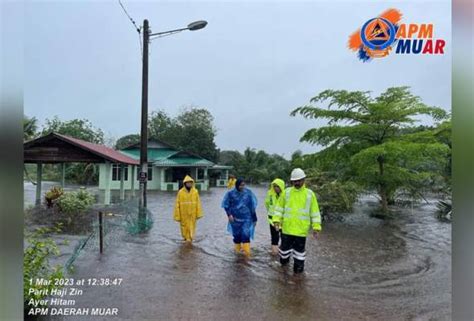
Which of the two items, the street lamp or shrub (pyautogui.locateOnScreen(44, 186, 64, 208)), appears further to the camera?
shrub (pyautogui.locateOnScreen(44, 186, 64, 208))

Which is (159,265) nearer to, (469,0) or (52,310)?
(52,310)

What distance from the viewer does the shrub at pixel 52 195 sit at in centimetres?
309

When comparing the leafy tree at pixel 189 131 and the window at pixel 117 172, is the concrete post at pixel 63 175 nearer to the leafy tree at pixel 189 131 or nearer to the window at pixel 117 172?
the window at pixel 117 172

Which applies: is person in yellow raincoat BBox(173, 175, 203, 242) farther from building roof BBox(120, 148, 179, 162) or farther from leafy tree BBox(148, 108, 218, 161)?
leafy tree BBox(148, 108, 218, 161)

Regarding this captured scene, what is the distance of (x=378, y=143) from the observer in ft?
13.2

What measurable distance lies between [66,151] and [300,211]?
8.34 ft

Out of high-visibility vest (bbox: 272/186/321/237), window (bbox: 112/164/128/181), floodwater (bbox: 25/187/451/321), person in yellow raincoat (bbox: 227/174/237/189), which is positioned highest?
window (bbox: 112/164/128/181)

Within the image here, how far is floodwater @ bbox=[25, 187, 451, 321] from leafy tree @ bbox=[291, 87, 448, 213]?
1.70 feet

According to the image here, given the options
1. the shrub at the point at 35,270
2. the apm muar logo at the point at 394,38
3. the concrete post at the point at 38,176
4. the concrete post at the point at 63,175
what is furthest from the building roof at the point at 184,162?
the apm muar logo at the point at 394,38

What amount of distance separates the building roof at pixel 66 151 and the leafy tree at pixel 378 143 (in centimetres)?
219

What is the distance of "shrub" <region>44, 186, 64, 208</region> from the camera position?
10.2 feet

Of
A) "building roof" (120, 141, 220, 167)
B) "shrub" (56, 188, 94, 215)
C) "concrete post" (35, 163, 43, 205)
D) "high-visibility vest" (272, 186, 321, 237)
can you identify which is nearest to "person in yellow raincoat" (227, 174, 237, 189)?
"building roof" (120, 141, 220, 167)

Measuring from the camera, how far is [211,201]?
4641mm

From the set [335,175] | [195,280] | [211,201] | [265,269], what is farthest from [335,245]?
[195,280]
